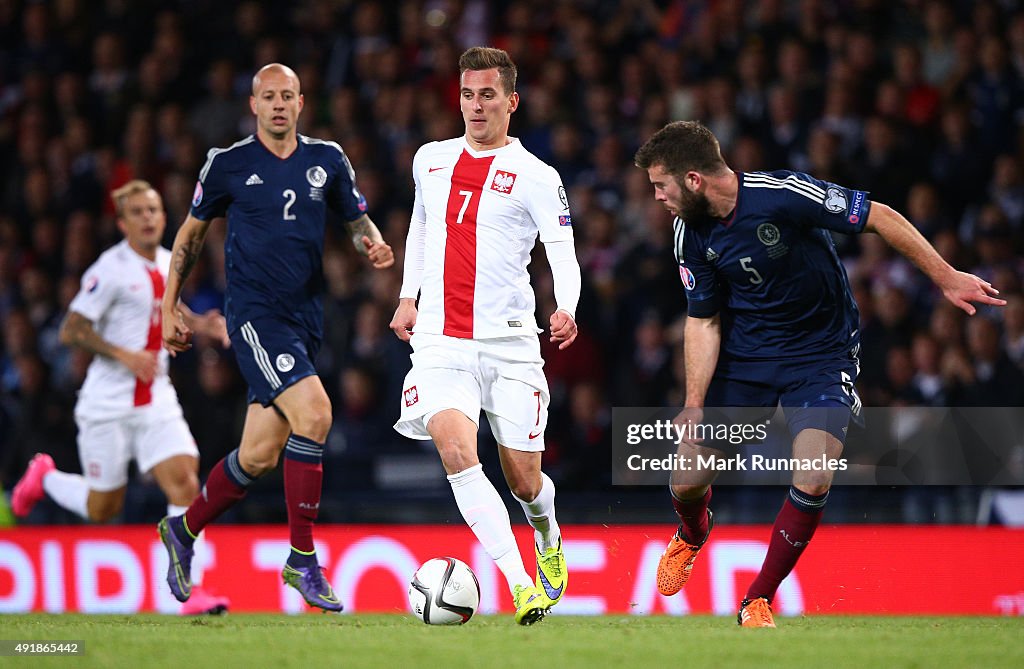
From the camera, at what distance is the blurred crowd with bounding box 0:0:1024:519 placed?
32.2ft

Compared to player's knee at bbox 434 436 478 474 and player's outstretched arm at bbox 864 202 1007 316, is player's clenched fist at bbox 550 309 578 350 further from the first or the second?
player's outstretched arm at bbox 864 202 1007 316

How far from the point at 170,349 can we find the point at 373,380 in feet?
12.3

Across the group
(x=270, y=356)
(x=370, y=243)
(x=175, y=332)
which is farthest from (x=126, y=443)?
(x=370, y=243)

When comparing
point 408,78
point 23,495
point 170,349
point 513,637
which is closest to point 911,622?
point 513,637

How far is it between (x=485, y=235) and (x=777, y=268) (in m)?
1.28

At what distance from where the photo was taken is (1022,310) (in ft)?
29.9

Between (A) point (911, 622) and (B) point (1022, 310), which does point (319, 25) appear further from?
(A) point (911, 622)

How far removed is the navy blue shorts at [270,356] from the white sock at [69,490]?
245cm

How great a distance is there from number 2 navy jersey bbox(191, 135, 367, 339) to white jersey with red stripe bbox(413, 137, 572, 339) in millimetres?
841

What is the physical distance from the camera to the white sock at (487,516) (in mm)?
5820

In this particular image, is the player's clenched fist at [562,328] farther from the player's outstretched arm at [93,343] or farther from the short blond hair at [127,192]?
the short blond hair at [127,192]

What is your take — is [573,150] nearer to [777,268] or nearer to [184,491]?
[184,491]

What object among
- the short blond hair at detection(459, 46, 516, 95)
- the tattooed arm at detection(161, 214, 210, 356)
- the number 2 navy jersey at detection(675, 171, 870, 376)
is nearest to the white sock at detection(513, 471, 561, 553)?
the number 2 navy jersey at detection(675, 171, 870, 376)

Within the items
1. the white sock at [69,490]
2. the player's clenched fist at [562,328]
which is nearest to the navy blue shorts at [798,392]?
the player's clenched fist at [562,328]
